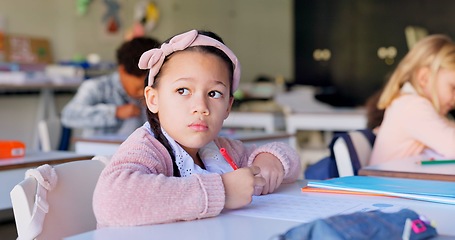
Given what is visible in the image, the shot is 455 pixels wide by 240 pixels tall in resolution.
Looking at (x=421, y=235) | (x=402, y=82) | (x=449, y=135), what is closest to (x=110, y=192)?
(x=421, y=235)

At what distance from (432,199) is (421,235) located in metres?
0.37

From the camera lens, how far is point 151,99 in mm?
1253

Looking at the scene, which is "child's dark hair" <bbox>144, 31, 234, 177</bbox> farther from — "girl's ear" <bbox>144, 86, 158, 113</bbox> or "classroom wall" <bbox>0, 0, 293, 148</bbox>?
"classroom wall" <bbox>0, 0, 293, 148</bbox>

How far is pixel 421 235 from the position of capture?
2.70 ft

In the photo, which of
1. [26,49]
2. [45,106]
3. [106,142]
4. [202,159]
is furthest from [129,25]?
[202,159]

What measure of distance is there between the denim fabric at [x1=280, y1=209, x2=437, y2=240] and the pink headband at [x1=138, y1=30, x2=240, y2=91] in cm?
52

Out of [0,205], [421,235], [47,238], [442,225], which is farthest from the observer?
[0,205]

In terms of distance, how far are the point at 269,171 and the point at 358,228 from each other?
564 millimetres

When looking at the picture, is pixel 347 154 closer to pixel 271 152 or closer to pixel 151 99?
pixel 271 152

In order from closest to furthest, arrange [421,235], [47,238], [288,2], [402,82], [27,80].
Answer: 1. [421,235]
2. [47,238]
3. [402,82]
4. [27,80]
5. [288,2]

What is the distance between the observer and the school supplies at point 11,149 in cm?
214

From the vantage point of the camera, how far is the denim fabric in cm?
71

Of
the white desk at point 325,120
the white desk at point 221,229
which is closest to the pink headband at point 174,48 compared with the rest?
the white desk at point 221,229

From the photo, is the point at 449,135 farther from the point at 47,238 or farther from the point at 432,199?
the point at 47,238
